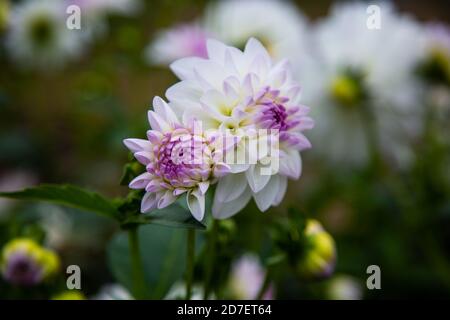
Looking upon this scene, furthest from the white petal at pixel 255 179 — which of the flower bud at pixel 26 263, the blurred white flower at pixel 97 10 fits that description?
the blurred white flower at pixel 97 10

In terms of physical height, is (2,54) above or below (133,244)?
above

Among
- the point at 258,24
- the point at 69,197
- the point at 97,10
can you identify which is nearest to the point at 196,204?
the point at 69,197

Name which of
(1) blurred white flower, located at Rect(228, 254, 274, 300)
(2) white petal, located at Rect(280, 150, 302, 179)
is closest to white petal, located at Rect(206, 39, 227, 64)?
(2) white petal, located at Rect(280, 150, 302, 179)

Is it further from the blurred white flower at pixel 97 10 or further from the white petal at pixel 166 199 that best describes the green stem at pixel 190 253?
the blurred white flower at pixel 97 10

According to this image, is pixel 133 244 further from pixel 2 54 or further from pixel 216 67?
pixel 2 54

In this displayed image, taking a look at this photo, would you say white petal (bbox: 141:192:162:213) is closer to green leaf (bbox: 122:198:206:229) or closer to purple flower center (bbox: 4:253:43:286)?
green leaf (bbox: 122:198:206:229)

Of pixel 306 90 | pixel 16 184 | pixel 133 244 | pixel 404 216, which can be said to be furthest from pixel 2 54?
pixel 133 244
